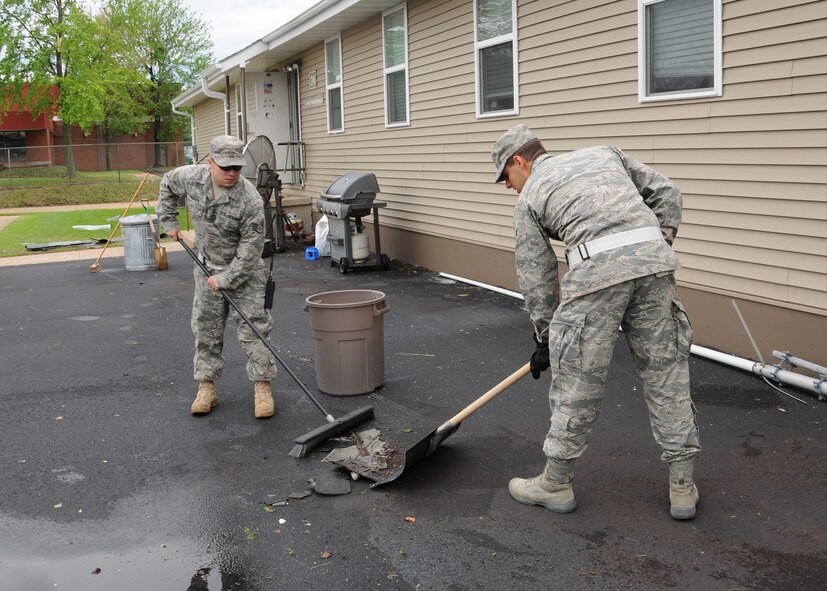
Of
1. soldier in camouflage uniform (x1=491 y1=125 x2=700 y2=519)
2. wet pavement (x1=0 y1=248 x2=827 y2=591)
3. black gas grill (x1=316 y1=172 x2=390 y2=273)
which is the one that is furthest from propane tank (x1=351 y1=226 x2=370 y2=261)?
soldier in camouflage uniform (x1=491 y1=125 x2=700 y2=519)

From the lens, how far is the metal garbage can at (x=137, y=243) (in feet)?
42.0

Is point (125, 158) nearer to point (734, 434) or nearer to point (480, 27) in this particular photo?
point (480, 27)

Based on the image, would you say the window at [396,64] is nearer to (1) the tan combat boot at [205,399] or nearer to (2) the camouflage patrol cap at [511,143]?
(1) the tan combat boot at [205,399]

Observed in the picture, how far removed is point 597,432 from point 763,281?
2.09 metres

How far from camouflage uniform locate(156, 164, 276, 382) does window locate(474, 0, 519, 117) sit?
4.53m

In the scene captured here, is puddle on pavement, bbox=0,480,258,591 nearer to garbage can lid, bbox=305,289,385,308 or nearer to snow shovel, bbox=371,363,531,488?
snow shovel, bbox=371,363,531,488

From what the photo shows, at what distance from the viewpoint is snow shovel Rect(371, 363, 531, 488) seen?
4430mm

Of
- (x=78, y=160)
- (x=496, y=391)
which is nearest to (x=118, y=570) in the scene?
(x=496, y=391)

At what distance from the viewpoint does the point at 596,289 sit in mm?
3742

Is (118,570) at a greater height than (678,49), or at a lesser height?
lesser

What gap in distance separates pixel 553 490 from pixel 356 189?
8.24 meters

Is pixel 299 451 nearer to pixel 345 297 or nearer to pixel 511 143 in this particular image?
pixel 345 297

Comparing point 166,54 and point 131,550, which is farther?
point 166,54

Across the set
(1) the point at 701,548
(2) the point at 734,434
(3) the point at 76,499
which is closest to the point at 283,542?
(3) the point at 76,499
